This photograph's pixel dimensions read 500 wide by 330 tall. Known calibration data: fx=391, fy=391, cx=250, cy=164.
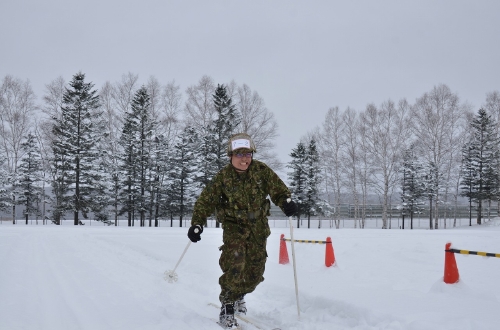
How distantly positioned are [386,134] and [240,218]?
3277 cm

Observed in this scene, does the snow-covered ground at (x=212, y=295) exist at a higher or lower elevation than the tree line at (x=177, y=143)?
lower

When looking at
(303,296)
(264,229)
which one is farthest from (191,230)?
(303,296)

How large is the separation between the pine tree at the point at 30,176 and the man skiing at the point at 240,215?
3713 centimetres

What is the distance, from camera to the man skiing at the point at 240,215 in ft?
12.8

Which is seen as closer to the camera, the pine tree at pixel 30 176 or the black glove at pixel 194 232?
the black glove at pixel 194 232

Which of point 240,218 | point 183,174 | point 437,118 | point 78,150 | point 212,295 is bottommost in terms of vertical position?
point 212,295

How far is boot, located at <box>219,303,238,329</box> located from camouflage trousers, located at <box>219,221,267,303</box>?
6 centimetres

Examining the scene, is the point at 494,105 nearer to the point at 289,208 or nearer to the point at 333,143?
the point at 333,143

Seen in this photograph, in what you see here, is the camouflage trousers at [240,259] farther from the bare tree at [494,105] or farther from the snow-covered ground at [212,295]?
the bare tree at [494,105]

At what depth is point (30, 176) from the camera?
3872 cm

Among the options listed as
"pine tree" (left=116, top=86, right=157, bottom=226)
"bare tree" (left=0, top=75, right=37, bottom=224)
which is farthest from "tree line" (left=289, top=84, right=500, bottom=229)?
"bare tree" (left=0, top=75, right=37, bottom=224)

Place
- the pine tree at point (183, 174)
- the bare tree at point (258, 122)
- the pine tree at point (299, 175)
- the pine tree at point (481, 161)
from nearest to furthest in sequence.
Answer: the bare tree at point (258, 122), the pine tree at point (183, 174), the pine tree at point (481, 161), the pine tree at point (299, 175)

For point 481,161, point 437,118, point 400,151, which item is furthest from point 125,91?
point 481,161

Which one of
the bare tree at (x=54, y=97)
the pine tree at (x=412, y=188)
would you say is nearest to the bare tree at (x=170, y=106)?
the bare tree at (x=54, y=97)
